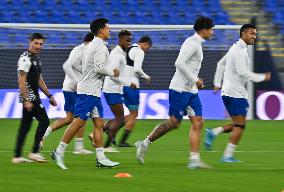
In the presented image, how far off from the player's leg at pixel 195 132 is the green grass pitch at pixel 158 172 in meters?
0.20

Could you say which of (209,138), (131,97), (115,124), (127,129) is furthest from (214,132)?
(131,97)

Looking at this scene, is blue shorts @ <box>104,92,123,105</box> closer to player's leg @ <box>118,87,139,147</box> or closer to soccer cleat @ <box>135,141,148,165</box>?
player's leg @ <box>118,87,139,147</box>

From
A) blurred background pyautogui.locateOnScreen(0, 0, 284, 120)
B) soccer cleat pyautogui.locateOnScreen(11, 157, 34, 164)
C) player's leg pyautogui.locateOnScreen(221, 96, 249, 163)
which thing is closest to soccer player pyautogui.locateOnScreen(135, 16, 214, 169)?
player's leg pyautogui.locateOnScreen(221, 96, 249, 163)

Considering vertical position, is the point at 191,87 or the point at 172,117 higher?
the point at 191,87

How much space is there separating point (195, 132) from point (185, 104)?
0.43 metres

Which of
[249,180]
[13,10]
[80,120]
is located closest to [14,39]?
[13,10]

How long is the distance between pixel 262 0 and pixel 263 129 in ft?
30.0

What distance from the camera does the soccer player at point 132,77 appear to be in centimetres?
1708

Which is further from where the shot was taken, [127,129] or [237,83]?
[127,129]

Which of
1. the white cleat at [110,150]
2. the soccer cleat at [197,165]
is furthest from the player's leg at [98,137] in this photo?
the white cleat at [110,150]

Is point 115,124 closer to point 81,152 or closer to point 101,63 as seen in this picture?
point 81,152

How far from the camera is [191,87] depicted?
13242mm

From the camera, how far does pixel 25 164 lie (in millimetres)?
13594

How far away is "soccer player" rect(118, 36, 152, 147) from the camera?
56.0 feet
